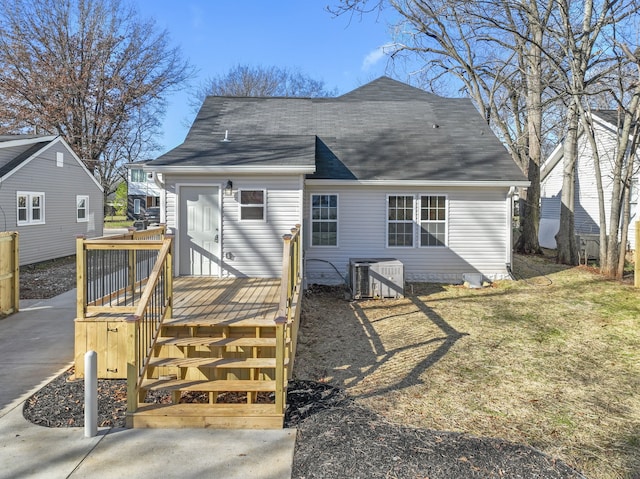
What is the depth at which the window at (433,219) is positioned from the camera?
11305 mm

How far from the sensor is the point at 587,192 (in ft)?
61.0

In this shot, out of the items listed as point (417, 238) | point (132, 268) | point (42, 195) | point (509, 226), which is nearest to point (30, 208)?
point (42, 195)

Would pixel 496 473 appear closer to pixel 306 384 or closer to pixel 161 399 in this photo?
pixel 306 384

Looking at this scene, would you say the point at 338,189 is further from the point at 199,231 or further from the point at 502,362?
the point at 502,362

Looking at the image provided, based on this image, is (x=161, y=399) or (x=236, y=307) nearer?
(x=161, y=399)

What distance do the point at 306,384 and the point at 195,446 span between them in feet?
5.63

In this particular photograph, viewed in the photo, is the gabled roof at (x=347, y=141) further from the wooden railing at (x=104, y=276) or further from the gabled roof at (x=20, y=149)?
the gabled roof at (x=20, y=149)

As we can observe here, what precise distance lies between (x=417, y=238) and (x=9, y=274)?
896cm

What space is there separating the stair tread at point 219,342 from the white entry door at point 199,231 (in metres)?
4.22

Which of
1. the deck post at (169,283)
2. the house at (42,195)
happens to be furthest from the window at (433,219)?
the house at (42,195)

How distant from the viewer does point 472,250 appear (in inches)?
448

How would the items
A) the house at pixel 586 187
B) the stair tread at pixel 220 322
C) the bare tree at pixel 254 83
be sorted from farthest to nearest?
the bare tree at pixel 254 83, the house at pixel 586 187, the stair tread at pixel 220 322

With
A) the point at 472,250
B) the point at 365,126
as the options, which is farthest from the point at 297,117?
the point at 472,250

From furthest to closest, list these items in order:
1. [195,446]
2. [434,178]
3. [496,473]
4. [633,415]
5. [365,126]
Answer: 1. [365,126]
2. [434,178]
3. [633,415]
4. [195,446]
5. [496,473]
